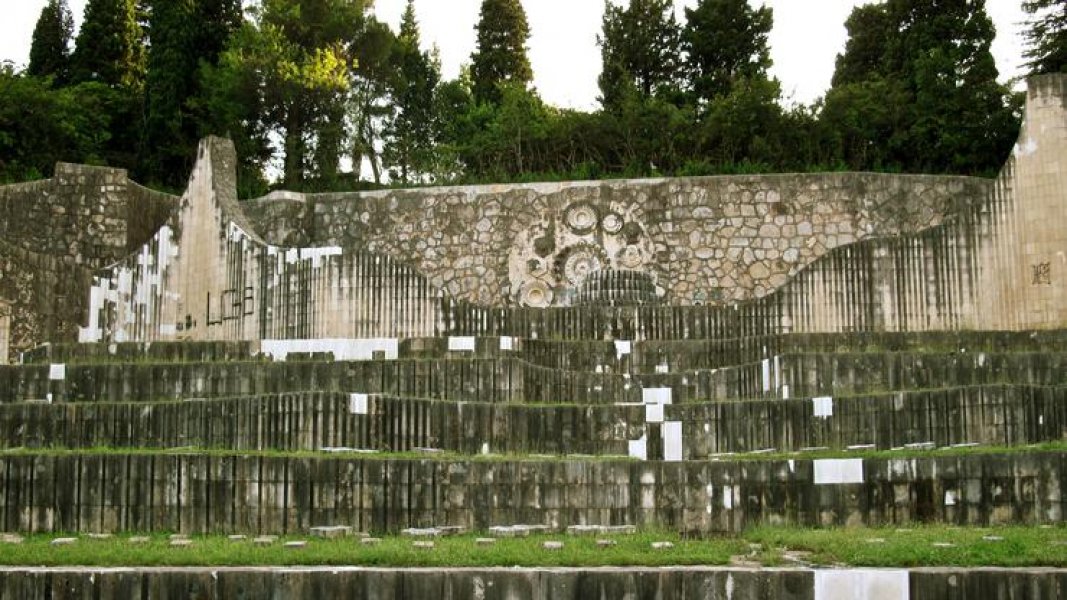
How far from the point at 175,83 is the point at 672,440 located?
2468cm

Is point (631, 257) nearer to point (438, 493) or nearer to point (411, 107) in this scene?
point (438, 493)

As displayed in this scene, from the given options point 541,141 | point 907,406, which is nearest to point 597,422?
point 907,406

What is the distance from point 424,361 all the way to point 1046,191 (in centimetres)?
1203

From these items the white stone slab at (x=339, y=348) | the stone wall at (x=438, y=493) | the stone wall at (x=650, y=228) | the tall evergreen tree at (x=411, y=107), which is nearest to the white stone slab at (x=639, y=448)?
the stone wall at (x=438, y=493)

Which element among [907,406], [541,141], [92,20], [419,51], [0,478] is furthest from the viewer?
[419,51]

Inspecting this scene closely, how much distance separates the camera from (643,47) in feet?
130

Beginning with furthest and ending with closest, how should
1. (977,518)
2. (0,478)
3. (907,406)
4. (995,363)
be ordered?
(995,363) < (907,406) < (0,478) < (977,518)

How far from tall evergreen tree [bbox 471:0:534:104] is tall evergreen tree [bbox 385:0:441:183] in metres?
1.59

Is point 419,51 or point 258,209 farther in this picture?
point 419,51

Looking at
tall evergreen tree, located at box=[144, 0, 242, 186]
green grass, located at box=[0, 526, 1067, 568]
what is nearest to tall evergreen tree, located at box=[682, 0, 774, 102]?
tall evergreen tree, located at box=[144, 0, 242, 186]

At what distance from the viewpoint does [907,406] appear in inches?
606

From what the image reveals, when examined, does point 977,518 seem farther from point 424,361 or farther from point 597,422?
point 424,361

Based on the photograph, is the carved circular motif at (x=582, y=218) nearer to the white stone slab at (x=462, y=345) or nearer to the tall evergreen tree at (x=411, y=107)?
the tall evergreen tree at (x=411, y=107)

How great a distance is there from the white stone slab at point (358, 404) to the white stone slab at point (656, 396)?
12.2 feet
